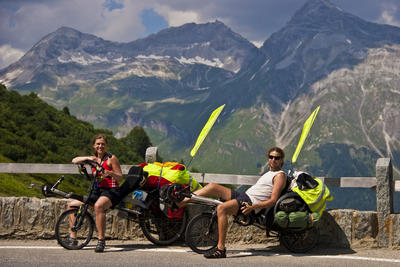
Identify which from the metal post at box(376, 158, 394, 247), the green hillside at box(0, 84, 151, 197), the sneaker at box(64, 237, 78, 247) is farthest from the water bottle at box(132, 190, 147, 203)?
the green hillside at box(0, 84, 151, 197)

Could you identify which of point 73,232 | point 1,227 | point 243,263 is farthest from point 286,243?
point 1,227

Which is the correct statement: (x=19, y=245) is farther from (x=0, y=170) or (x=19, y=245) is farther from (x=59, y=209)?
(x=0, y=170)

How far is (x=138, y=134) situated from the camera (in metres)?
137

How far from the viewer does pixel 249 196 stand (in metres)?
7.49

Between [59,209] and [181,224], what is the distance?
1883 millimetres

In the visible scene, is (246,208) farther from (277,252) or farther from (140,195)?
(140,195)

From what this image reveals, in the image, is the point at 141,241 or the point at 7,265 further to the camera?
the point at 141,241

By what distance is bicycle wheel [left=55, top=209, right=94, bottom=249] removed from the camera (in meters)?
7.49

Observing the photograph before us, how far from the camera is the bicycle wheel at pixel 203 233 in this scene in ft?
24.3

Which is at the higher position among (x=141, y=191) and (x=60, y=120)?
(x=60, y=120)

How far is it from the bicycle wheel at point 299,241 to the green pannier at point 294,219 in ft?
1.25

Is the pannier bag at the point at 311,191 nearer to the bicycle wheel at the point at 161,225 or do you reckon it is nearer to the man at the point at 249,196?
the man at the point at 249,196

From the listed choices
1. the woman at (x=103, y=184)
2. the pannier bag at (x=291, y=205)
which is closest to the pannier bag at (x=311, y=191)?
the pannier bag at (x=291, y=205)

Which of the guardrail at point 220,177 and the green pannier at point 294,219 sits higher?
the guardrail at point 220,177
